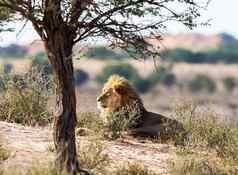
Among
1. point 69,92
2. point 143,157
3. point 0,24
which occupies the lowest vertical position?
point 143,157

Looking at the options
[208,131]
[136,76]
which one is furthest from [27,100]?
[136,76]

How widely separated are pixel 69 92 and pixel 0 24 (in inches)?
66.7

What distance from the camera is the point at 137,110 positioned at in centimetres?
1688

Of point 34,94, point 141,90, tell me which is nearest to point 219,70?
point 141,90

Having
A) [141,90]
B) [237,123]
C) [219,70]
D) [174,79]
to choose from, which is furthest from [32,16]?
[219,70]

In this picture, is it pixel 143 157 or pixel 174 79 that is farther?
pixel 174 79

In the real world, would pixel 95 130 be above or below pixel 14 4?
below

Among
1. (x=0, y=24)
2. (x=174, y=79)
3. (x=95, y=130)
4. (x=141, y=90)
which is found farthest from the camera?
(x=174, y=79)

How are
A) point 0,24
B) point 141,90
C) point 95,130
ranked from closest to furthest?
point 0,24 < point 95,130 < point 141,90

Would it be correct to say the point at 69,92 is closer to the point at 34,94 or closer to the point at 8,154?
the point at 8,154

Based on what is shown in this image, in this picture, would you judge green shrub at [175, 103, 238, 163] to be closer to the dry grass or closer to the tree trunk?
the dry grass

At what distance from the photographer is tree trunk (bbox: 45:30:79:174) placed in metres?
12.7

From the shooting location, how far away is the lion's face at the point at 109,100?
17.1 metres

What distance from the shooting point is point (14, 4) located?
12477 mm
